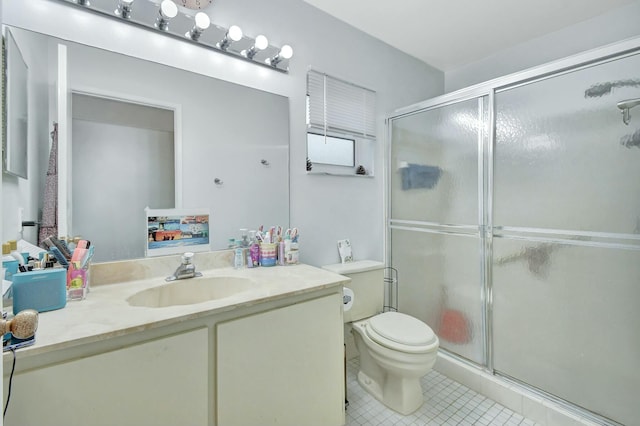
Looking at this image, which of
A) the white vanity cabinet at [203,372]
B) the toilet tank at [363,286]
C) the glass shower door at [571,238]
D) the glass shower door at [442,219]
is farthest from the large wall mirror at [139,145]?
the glass shower door at [571,238]

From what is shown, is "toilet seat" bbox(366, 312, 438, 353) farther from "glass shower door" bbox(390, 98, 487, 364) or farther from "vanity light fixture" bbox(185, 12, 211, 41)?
"vanity light fixture" bbox(185, 12, 211, 41)

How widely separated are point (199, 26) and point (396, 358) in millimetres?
1883

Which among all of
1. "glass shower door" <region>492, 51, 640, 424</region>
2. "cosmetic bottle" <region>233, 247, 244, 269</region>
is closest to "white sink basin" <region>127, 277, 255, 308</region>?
"cosmetic bottle" <region>233, 247, 244, 269</region>

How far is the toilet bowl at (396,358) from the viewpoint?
1.54 metres

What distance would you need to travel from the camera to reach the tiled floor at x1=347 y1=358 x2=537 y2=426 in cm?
160

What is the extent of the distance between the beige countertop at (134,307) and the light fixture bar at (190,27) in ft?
3.51

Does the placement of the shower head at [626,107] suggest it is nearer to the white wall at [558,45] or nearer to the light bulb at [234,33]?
the white wall at [558,45]

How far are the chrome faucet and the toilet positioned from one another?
0.86 m

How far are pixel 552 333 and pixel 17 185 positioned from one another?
250 centimetres

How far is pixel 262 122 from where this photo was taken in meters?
1.75

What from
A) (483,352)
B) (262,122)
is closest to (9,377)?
(262,122)

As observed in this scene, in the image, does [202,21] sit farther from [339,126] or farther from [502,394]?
[502,394]

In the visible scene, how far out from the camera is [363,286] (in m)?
2.00

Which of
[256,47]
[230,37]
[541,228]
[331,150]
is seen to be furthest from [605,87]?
[230,37]
